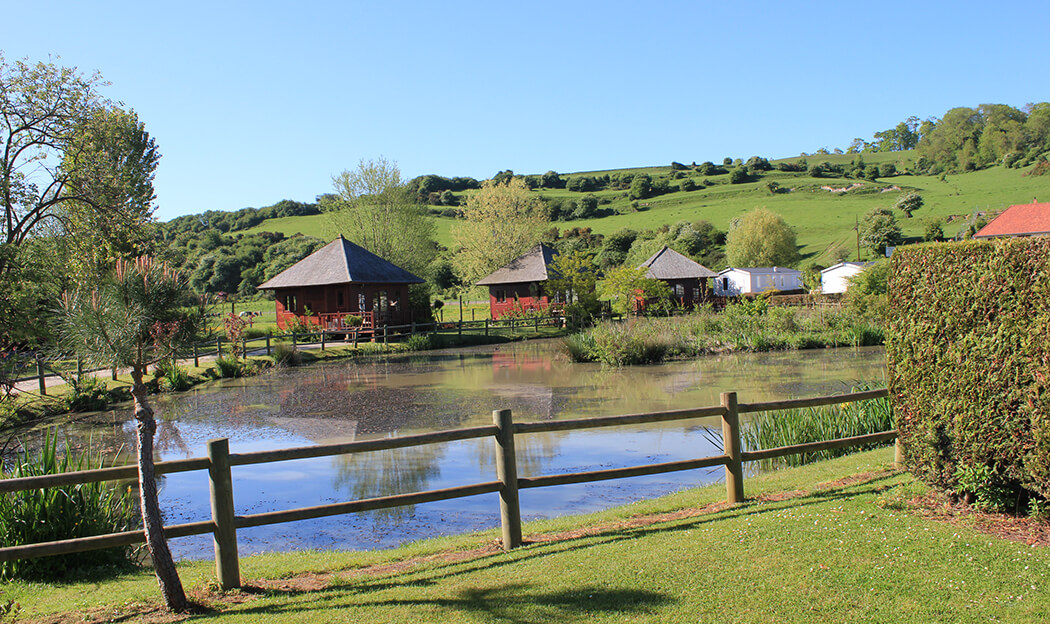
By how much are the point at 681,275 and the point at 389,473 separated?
41.6 m

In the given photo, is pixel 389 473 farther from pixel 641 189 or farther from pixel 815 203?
pixel 641 189

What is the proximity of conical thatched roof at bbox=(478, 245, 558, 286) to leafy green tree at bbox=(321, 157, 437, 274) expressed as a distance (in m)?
9.54

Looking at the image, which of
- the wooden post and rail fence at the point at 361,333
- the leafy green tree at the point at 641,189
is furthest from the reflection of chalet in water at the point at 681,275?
the leafy green tree at the point at 641,189

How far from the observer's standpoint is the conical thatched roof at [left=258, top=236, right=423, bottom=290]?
3684cm

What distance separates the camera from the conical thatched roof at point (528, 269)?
155 ft

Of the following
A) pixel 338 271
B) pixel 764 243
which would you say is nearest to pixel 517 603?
pixel 338 271

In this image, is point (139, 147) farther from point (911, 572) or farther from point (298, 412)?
point (911, 572)

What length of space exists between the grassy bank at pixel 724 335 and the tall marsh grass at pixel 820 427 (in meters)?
15.0

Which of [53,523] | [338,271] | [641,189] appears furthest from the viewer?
[641,189]

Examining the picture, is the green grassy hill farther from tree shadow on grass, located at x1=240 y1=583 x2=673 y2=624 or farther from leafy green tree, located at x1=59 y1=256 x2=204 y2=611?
tree shadow on grass, located at x1=240 y1=583 x2=673 y2=624

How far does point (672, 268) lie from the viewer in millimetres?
50812

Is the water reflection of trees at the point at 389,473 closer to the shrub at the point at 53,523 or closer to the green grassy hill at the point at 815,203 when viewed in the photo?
the shrub at the point at 53,523

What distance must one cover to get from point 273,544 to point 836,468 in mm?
6504

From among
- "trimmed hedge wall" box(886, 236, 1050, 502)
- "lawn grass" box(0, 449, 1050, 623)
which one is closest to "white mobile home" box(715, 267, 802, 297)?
"trimmed hedge wall" box(886, 236, 1050, 502)
